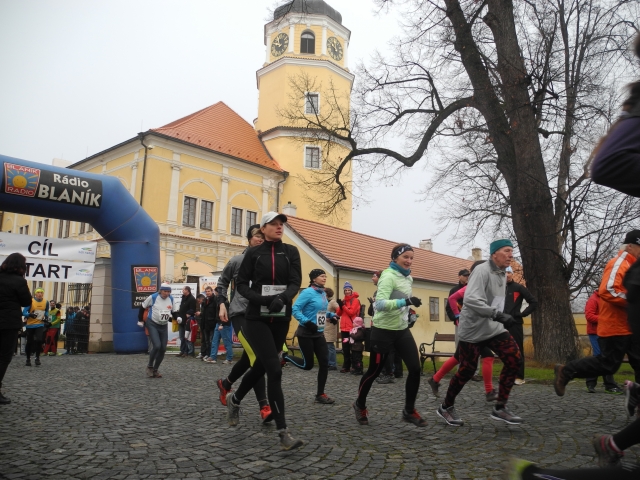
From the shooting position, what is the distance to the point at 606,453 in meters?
2.65

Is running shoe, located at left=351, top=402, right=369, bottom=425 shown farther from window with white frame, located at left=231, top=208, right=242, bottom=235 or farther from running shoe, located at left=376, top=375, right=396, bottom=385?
window with white frame, located at left=231, top=208, right=242, bottom=235

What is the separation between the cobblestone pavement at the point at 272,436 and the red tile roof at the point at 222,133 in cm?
3169

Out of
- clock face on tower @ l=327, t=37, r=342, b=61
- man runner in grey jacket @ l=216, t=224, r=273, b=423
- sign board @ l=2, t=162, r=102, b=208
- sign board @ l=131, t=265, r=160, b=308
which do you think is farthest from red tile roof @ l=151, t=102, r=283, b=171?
man runner in grey jacket @ l=216, t=224, r=273, b=423

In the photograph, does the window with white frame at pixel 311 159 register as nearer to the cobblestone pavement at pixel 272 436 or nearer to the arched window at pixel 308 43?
the arched window at pixel 308 43

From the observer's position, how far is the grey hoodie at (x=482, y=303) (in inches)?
218

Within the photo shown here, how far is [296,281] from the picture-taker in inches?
209

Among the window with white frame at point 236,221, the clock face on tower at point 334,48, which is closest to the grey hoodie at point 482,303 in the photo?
the window with white frame at point 236,221

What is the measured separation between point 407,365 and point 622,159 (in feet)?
12.8

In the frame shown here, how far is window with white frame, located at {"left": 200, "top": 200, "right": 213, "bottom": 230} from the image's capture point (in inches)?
1502

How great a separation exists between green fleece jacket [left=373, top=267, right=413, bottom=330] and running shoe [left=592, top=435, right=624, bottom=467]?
2.98 m

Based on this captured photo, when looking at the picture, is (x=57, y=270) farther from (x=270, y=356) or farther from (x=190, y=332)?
(x=270, y=356)

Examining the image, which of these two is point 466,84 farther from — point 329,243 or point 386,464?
point 386,464

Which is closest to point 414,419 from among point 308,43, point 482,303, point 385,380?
point 482,303

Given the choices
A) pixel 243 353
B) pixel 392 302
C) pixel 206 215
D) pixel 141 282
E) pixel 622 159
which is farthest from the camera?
pixel 206 215
